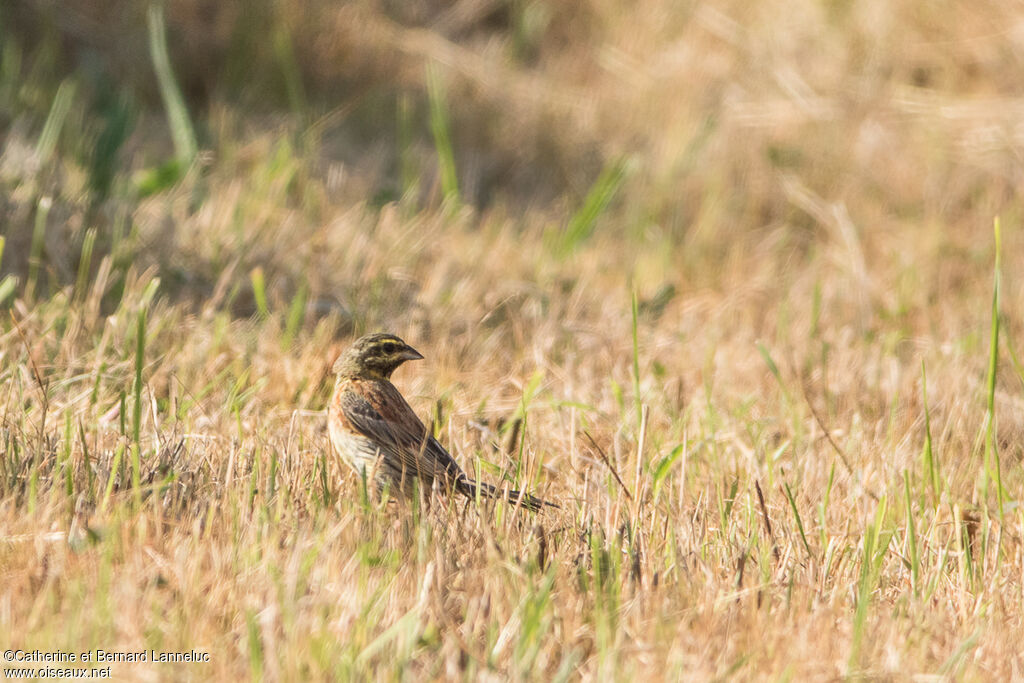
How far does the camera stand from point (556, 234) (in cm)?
725

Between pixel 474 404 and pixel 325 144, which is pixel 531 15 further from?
pixel 474 404

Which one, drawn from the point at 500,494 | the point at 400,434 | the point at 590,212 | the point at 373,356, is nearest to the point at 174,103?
the point at 590,212

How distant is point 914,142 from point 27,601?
7.57 m

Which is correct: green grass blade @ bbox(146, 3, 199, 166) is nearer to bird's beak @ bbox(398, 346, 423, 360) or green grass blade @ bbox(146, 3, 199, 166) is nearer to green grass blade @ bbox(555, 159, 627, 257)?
green grass blade @ bbox(555, 159, 627, 257)

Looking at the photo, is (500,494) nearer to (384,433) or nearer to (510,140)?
(384,433)

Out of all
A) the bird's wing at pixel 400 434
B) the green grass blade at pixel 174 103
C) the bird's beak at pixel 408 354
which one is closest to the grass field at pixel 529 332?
the green grass blade at pixel 174 103

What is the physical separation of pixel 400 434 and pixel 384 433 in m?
0.07

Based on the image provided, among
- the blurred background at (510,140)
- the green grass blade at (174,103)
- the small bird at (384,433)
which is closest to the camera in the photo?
the small bird at (384,433)

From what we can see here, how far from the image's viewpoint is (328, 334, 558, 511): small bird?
3750mm

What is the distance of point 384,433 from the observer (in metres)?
3.93

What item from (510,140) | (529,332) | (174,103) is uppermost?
(174,103)

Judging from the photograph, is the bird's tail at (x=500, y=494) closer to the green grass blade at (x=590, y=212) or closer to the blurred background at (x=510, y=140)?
the blurred background at (x=510, y=140)

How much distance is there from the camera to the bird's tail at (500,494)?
11.5ft

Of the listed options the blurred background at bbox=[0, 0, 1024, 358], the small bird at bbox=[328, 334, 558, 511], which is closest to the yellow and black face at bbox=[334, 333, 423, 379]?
the small bird at bbox=[328, 334, 558, 511]
